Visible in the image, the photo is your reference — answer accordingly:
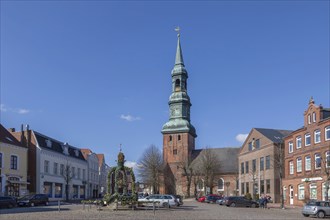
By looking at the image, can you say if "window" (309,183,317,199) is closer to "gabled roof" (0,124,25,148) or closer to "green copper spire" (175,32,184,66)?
"gabled roof" (0,124,25,148)

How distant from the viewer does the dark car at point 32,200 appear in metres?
44.0

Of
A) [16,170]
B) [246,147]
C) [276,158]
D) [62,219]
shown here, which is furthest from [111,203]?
[246,147]

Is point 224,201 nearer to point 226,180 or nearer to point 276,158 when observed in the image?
point 276,158

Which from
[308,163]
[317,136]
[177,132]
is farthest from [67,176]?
[317,136]

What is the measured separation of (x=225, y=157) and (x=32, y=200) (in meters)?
57.6

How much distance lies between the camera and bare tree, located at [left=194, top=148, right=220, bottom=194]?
83188 mm

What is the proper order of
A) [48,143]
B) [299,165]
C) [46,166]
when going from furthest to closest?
[48,143]
[46,166]
[299,165]

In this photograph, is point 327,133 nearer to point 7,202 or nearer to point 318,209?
point 318,209

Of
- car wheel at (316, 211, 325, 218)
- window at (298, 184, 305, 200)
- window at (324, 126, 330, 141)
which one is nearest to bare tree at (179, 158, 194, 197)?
window at (298, 184, 305, 200)

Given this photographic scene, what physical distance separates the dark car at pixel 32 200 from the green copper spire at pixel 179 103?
4771 centimetres

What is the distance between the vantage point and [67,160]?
70.1 metres

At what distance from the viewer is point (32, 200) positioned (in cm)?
4500

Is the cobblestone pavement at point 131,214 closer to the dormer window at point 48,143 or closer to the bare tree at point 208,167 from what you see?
the dormer window at point 48,143

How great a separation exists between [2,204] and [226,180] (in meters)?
59.2
